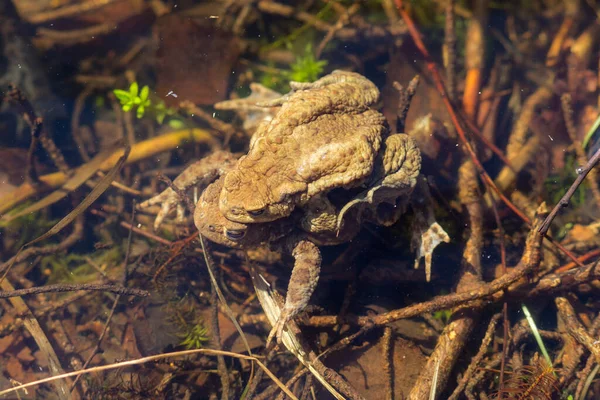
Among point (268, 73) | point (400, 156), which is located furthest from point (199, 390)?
point (268, 73)

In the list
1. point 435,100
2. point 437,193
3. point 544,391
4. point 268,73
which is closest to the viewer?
point 544,391

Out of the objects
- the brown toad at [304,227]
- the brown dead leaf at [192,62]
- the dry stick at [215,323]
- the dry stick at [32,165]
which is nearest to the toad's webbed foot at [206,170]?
the dry stick at [215,323]

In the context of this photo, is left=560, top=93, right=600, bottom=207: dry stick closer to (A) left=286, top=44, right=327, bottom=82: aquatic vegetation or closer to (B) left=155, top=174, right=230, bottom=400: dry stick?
(A) left=286, top=44, right=327, bottom=82: aquatic vegetation

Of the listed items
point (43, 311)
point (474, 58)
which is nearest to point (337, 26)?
point (474, 58)

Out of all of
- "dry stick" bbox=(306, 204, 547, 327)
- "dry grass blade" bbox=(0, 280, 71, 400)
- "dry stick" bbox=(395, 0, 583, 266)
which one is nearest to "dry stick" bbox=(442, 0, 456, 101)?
"dry stick" bbox=(395, 0, 583, 266)

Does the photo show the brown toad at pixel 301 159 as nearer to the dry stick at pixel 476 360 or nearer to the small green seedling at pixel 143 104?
the dry stick at pixel 476 360

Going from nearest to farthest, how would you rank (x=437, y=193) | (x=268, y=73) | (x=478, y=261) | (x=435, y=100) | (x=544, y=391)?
1. (x=544, y=391)
2. (x=478, y=261)
3. (x=437, y=193)
4. (x=435, y=100)
5. (x=268, y=73)

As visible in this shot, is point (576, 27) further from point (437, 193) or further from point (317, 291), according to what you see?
point (317, 291)
